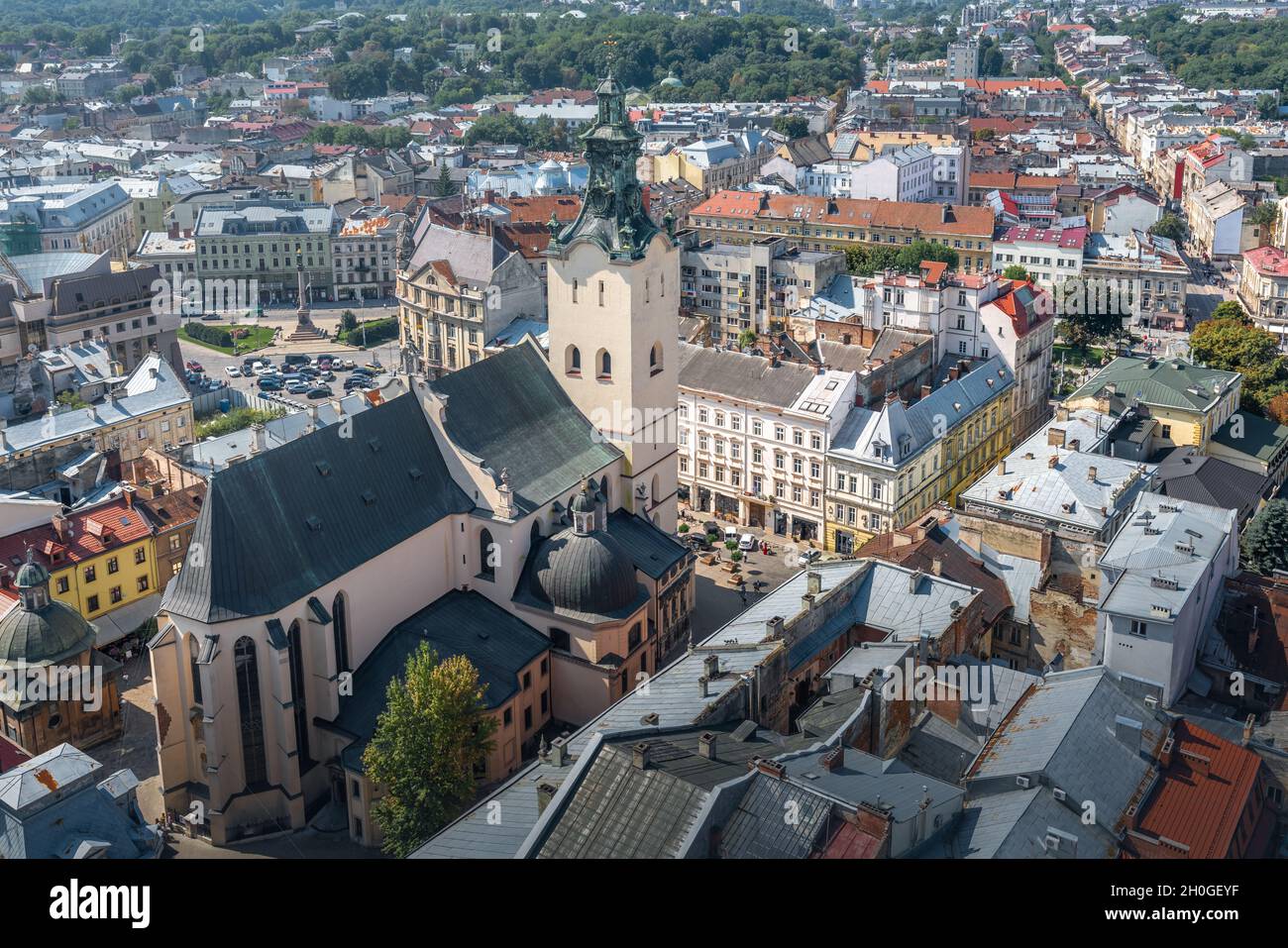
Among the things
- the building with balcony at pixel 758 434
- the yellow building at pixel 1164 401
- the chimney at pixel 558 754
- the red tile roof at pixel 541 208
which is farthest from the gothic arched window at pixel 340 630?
the red tile roof at pixel 541 208

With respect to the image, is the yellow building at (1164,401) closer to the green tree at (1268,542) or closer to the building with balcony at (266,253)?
the green tree at (1268,542)

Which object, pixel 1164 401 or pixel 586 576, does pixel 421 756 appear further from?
pixel 1164 401

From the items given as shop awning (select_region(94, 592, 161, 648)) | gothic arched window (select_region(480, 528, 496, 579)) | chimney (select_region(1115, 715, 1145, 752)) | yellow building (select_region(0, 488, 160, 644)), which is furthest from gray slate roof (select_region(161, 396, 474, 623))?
chimney (select_region(1115, 715, 1145, 752))

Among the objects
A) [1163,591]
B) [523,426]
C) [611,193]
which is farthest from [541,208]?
[1163,591]

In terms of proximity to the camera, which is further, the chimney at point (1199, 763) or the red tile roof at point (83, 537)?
the red tile roof at point (83, 537)

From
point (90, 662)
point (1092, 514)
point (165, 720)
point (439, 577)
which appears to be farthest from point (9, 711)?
point (1092, 514)
